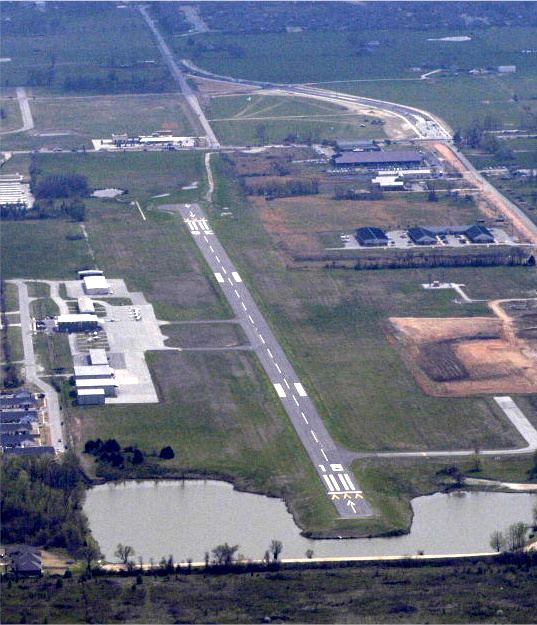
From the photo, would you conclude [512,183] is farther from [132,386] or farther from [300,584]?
[300,584]

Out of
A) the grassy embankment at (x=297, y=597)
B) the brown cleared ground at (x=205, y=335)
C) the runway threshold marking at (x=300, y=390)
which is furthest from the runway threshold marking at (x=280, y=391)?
the grassy embankment at (x=297, y=597)

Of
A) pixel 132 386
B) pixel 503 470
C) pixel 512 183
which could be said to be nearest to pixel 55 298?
pixel 132 386

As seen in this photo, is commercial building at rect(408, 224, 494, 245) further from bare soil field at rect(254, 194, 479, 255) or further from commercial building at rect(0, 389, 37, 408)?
commercial building at rect(0, 389, 37, 408)

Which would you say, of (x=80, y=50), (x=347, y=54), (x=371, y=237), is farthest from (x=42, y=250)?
(x=347, y=54)

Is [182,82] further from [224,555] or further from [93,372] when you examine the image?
[224,555]

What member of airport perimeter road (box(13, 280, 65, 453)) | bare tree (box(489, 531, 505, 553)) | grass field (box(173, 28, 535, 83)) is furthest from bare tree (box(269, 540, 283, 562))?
grass field (box(173, 28, 535, 83))

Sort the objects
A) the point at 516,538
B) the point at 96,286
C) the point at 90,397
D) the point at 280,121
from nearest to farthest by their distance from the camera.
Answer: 1. the point at 516,538
2. the point at 90,397
3. the point at 96,286
4. the point at 280,121
